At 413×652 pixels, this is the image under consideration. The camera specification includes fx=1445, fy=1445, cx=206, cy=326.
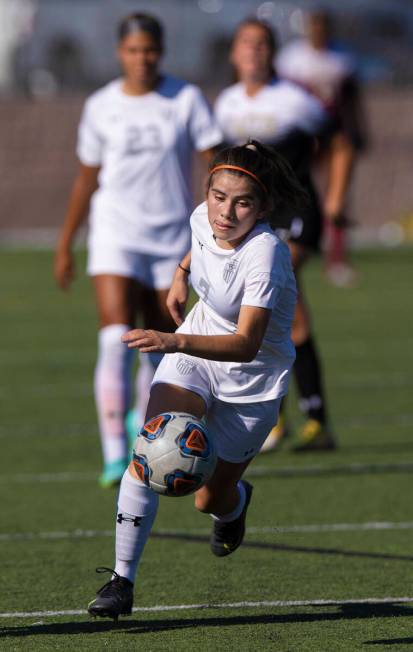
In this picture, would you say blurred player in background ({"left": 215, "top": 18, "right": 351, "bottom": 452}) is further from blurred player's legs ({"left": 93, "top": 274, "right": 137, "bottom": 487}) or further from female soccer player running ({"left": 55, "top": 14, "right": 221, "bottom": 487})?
blurred player's legs ({"left": 93, "top": 274, "right": 137, "bottom": 487})

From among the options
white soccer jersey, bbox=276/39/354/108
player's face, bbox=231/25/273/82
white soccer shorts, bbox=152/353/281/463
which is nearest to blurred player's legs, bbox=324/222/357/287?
white soccer jersey, bbox=276/39/354/108

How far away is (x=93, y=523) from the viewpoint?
6.84m

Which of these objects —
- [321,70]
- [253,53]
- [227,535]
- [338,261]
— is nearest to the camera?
[227,535]

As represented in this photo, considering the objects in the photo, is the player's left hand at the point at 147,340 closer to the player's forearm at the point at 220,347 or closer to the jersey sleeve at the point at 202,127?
the player's forearm at the point at 220,347

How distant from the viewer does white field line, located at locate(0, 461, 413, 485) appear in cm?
793

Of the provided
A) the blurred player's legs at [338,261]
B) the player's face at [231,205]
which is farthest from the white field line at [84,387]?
the blurred player's legs at [338,261]

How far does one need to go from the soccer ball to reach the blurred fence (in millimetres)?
20477

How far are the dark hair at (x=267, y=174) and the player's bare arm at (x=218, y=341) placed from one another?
1.43 ft

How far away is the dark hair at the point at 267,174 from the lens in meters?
4.96

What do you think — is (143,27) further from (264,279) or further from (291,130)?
(264,279)

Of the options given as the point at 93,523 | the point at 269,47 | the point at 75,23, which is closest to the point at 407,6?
the point at 75,23

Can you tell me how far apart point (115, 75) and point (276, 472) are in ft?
64.1

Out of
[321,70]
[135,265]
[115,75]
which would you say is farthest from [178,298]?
[115,75]

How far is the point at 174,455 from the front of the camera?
15.5 ft
